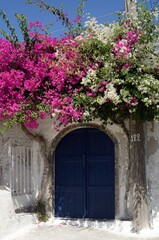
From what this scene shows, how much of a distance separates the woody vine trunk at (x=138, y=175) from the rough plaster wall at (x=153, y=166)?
0.36 meters

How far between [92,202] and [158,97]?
342 cm

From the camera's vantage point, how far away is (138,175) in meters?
8.77

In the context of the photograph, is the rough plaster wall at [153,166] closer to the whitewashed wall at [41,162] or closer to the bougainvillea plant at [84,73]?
the whitewashed wall at [41,162]

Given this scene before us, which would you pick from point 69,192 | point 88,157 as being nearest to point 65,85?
point 88,157

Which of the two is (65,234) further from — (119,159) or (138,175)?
(119,159)

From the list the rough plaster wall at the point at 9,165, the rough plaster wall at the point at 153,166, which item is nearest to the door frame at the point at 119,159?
the rough plaster wall at the point at 153,166

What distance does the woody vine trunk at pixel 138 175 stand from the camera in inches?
340

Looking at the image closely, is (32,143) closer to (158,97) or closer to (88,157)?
(88,157)

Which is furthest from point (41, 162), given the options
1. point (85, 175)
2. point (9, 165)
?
point (85, 175)

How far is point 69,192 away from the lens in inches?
399

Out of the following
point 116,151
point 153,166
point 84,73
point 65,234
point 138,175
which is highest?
point 84,73

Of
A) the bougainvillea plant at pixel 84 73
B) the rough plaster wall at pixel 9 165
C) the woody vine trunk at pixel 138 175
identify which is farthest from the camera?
the rough plaster wall at pixel 9 165

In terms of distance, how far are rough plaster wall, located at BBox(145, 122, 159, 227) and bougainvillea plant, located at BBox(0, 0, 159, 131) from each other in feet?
2.57

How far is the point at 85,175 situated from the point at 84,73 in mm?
2849
